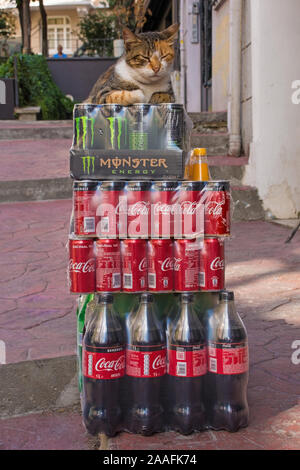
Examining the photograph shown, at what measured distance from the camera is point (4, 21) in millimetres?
25453

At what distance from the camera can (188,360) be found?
2080 millimetres

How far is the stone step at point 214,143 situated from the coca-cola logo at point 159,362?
552cm

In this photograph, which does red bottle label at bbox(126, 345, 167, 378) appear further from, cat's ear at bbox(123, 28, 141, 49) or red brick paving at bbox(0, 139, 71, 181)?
red brick paving at bbox(0, 139, 71, 181)

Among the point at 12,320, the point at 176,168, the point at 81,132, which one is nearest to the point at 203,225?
the point at 176,168

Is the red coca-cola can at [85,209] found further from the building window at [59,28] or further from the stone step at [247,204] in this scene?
the building window at [59,28]

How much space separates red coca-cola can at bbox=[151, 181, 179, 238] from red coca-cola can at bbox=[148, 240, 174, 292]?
0.13ft

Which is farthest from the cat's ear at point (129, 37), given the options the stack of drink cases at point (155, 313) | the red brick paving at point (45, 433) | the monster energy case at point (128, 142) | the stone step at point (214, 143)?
the stone step at point (214, 143)

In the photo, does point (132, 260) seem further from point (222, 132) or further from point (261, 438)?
point (222, 132)

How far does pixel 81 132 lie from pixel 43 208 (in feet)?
13.7

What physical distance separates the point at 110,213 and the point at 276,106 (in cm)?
457

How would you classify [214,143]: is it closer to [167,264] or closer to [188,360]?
[167,264]

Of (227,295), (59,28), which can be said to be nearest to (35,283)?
(227,295)

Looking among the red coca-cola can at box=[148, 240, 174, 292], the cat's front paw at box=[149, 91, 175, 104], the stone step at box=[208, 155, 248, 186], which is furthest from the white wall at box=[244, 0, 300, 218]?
the red coca-cola can at box=[148, 240, 174, 292]

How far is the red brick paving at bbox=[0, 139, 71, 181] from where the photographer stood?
6.86 meters
